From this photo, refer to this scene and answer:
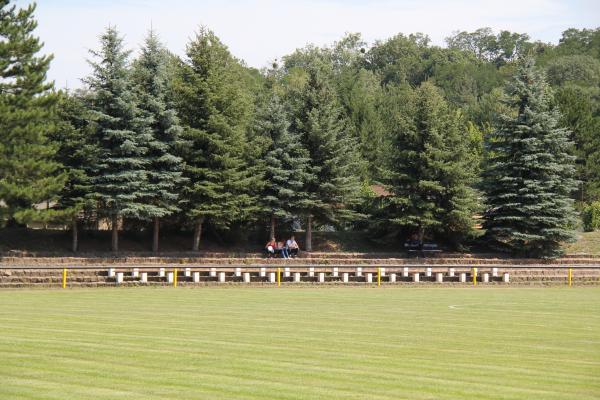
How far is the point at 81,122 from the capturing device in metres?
52.5

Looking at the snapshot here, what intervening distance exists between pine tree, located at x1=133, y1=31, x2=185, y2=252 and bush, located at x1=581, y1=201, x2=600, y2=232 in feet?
92.3

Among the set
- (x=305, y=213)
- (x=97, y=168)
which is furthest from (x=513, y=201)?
(x=97, y=168)

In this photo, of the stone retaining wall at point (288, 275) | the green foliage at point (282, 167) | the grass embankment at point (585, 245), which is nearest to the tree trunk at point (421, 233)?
the stone retaining wall at point (288, 275)

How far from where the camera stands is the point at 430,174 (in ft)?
184

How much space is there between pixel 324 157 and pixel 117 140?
41.8 ft

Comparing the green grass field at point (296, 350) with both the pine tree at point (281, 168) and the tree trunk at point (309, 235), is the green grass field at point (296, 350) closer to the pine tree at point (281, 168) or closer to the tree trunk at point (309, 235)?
the pine tree at point (281, 168)

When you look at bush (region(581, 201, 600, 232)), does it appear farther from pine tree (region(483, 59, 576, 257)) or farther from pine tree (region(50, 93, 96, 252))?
pine tree (region(50, 93, 96, 252))

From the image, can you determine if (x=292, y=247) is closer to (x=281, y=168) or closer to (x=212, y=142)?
(x=281, y=168)

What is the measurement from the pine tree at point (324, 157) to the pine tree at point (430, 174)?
8.76 ft

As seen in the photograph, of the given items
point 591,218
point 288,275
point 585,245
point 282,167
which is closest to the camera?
point 288,275

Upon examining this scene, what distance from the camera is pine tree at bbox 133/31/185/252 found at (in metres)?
52.5

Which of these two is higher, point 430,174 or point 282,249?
point 430,174

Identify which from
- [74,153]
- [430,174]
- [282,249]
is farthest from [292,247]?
[74,153]

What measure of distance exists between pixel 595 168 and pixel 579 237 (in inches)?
576
